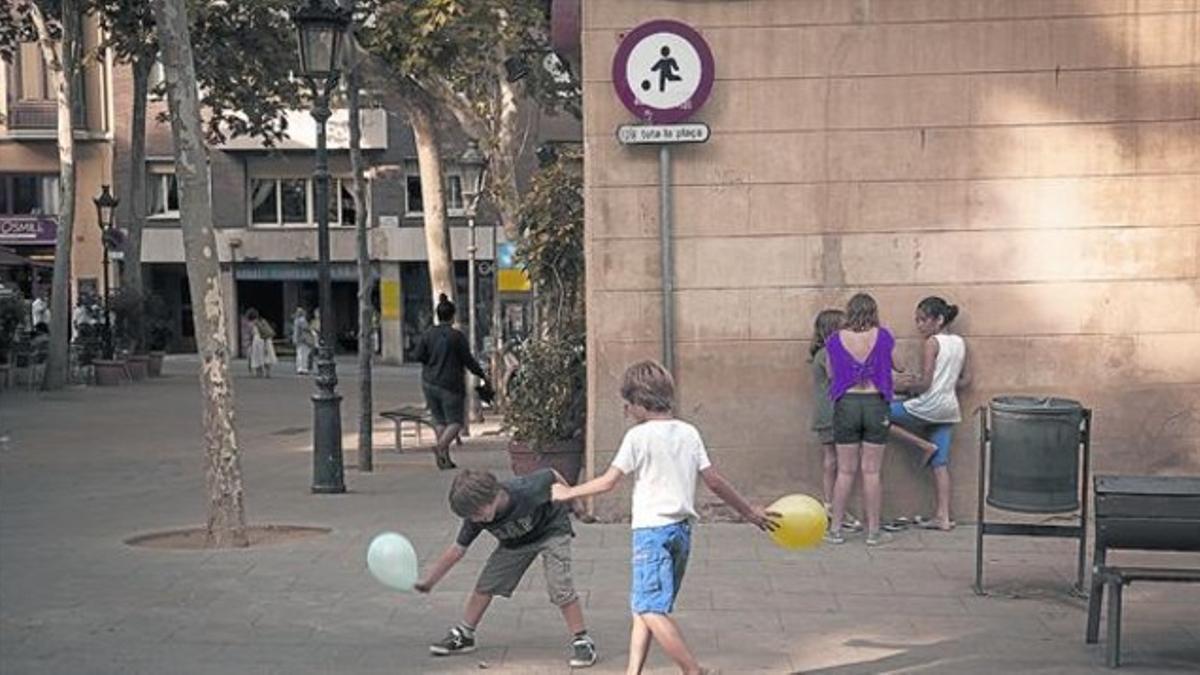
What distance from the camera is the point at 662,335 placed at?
995cm

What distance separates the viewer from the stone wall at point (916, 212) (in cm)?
976

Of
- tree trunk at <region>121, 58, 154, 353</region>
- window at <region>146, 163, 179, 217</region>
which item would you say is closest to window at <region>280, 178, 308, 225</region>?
window at <region>146, 163, 179, 217</region>

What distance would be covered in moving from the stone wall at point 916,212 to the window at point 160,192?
3825 cm

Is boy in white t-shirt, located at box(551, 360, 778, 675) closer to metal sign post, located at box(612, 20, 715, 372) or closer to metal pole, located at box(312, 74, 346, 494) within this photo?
metal sign post, located at box(612, 20, 715, 372)

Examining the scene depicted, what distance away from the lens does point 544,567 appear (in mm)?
6445

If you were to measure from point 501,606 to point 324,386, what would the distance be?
18.3 ft

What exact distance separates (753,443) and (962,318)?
1.71 meters

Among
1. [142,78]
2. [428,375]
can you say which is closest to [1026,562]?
[428,375]

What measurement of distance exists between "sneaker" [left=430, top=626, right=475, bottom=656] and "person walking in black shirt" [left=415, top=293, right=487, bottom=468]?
800 cm

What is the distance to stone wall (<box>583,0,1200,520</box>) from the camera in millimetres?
9758

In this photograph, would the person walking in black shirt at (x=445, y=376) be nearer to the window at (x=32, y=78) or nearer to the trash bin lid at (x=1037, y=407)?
the trash bin lid at (x=1037, y=407)

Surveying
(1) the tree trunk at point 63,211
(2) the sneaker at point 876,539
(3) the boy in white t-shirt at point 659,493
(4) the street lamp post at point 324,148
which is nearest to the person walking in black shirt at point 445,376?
(4) the street lamp post at point 324,148

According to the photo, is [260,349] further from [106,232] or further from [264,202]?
[264,202]

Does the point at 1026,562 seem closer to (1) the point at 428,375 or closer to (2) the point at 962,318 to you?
(2) the point at 962,318
